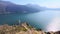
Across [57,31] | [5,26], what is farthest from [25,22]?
[57,31]

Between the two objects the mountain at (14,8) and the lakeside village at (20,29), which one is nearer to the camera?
the lakeside village at (20,29)

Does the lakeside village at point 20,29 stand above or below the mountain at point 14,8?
below

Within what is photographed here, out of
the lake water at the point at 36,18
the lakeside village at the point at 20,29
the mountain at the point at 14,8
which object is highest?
the mountain at the point at 14,8

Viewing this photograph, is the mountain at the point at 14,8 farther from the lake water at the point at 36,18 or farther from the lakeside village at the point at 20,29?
the lakeside village at the point at 20,29

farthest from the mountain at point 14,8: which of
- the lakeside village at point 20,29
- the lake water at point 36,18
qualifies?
the lakeside village at point 20,29

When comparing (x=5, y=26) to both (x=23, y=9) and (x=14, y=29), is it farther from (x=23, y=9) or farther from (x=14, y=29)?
(x=23, y=9)

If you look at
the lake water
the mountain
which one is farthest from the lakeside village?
the mountain

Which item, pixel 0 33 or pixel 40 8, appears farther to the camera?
pixel 40 8
